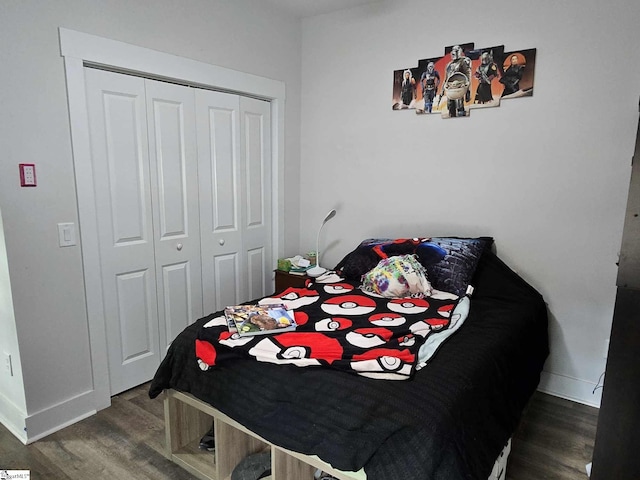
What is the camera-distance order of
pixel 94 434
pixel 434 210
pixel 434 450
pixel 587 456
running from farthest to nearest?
pixel 434 210
pixel 94 434
pixel 587 456
pixel 434 450

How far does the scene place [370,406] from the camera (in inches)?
51.6

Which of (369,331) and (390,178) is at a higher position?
(390,178)

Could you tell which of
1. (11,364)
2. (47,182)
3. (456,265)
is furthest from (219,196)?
(456,265)

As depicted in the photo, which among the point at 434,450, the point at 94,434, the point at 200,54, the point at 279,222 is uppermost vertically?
the point at 200,54

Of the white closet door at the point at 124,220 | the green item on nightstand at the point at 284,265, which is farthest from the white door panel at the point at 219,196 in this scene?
the white closet door at the point at 124,220

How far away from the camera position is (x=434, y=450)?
1.19 meters

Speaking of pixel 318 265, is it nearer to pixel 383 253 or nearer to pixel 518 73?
pixel 383 253

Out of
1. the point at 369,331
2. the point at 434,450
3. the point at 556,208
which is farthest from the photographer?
the point at 556,208

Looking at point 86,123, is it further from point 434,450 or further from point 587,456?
point 587,456

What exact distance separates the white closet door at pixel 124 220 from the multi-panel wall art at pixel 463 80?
1710 millimetres

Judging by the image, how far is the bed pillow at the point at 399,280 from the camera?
7.59ft

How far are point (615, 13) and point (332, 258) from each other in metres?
2.32

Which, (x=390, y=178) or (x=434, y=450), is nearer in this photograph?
(x=434, y=450)

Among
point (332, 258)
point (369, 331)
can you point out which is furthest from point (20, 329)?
point (332, 258)
